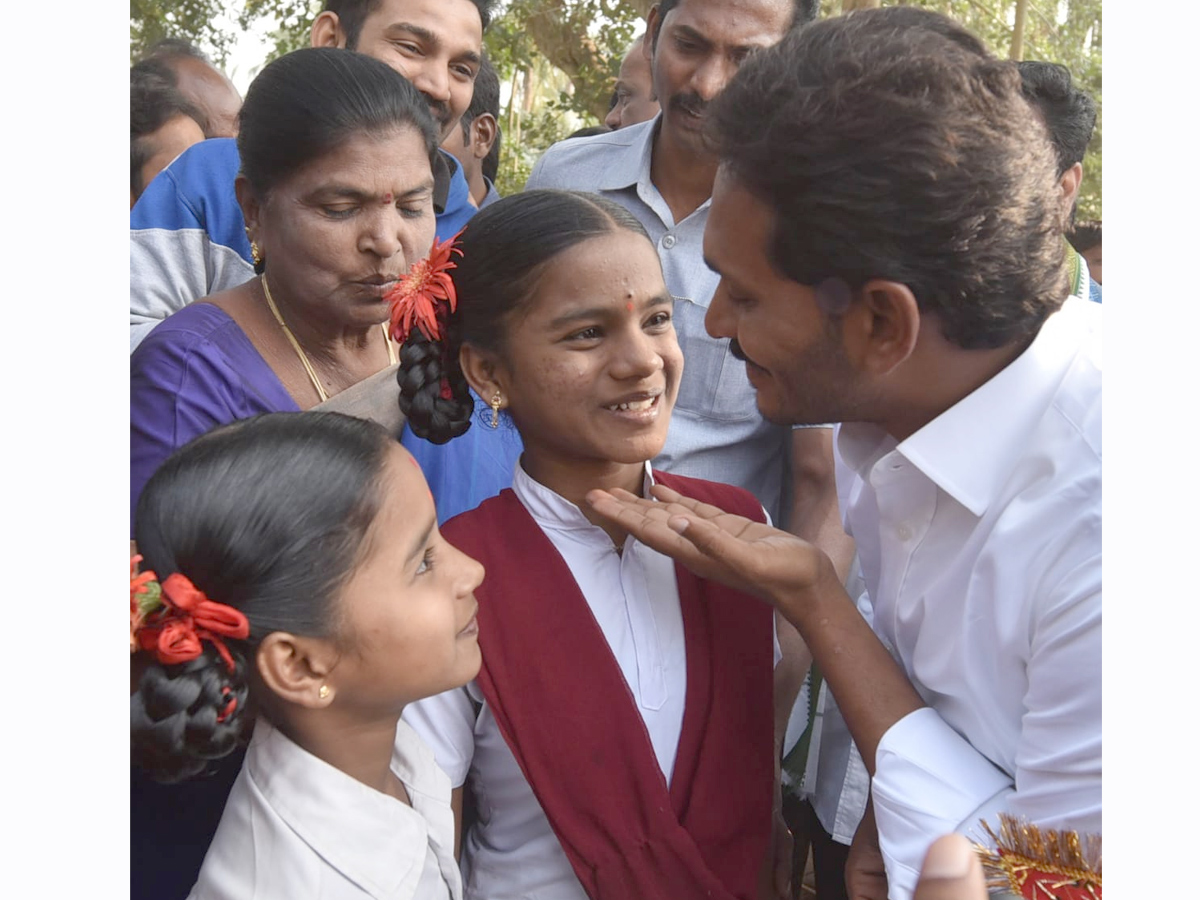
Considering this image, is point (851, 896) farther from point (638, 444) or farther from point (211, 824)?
point (211, 824)

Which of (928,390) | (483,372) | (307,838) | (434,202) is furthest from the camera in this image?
(434,202)

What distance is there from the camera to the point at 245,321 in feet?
7.55

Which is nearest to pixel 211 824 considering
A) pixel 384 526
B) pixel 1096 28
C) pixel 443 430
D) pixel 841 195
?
pixel 384 526

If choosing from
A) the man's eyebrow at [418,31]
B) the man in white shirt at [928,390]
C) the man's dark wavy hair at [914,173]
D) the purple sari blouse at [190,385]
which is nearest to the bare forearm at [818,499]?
the man in white shirt at [928,390]

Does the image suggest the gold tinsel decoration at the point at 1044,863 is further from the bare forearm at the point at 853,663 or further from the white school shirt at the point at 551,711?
the white school shirt at the point at 551,711

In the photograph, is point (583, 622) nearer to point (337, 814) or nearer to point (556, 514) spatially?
point (556, 514)

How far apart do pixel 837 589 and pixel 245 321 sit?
1.30 m

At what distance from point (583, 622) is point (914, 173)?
0.94 meters

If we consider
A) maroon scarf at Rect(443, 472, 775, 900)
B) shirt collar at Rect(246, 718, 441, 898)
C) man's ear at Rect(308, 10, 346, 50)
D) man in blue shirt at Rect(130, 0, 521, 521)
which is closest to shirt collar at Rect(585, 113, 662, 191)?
man in blue shirt at Rect(130, 0, 521, 521)

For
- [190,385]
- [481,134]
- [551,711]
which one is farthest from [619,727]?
[481,134]

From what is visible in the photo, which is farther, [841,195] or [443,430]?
[443,430]

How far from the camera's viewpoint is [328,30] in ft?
10.7

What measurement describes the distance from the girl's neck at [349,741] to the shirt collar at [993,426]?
96 centimetres

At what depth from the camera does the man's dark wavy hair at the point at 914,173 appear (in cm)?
167
